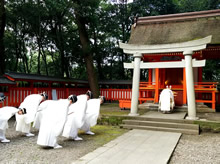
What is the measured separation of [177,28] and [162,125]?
6.81m

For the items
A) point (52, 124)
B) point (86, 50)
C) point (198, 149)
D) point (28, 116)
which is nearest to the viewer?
point (52, 124)

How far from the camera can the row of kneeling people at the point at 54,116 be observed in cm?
511

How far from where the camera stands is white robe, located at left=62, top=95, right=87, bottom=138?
573cm

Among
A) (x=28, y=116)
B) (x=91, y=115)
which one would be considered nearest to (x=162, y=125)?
(x=91, y=115)

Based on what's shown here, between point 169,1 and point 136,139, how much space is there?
17.7 m

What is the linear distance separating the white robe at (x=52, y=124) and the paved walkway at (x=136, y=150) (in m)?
1.13

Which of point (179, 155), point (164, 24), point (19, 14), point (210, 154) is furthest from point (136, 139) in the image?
point (19, 14)

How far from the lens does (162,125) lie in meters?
7.64

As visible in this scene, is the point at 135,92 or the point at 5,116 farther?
the point at 135,92

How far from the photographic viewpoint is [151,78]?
12.5 m

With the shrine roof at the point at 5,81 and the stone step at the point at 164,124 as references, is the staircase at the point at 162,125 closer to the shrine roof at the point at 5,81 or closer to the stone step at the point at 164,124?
the stone step at the point at 164,124

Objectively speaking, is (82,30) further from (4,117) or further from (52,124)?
(52,124)

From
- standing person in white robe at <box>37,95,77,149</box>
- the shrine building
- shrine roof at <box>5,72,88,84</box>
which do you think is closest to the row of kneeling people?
standing person in white robe at <box>37,95,77,149</box>

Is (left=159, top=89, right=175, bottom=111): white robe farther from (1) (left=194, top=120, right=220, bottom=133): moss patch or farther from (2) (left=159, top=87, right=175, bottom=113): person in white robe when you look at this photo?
(1) (left=194, top=120, right=220, bottom=133): moss patch
